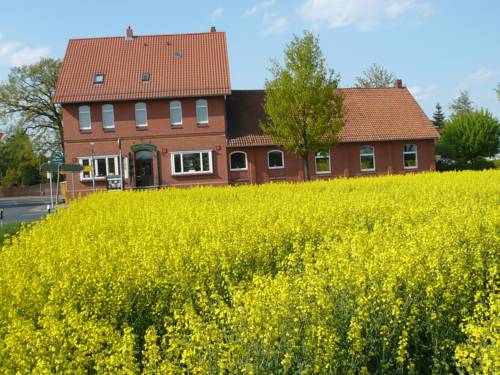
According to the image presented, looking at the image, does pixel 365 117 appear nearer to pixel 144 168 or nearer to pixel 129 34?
pixel 144 168

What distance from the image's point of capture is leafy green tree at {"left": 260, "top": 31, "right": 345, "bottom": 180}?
99.5ft

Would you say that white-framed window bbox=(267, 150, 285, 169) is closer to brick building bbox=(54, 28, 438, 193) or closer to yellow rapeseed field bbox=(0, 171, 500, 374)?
brick building bbox=(54, 28, 438, 193)

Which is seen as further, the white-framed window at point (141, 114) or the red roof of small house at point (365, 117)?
the red roof of small house at point (365, 117)

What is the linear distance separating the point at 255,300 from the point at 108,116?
3275 centimetres

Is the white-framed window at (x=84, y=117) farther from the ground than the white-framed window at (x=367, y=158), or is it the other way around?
the white-framed window at (x=84, y=117)


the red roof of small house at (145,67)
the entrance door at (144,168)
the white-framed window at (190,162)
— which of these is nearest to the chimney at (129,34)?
the red roof of small house at (145,67)

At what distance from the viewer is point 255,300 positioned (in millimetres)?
4480

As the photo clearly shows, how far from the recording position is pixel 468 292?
5406 millimetres

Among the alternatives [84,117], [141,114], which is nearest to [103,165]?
[84,117]

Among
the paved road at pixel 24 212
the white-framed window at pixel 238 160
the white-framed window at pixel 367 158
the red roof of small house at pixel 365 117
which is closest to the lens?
the paved road at pixel 24 212

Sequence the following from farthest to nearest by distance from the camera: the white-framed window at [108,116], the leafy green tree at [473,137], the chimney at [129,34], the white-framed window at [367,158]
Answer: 1. the leafy green tree at [473,137]
2. the chimney at [129,34]
3. the white-framed window at [367,158]
4. the white-framed window at [108,116]

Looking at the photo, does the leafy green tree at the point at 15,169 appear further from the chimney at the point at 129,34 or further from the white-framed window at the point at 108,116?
the white-framed window at the point at 108,116

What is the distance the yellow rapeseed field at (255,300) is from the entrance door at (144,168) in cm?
2634

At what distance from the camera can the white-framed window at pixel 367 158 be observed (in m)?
37.5
